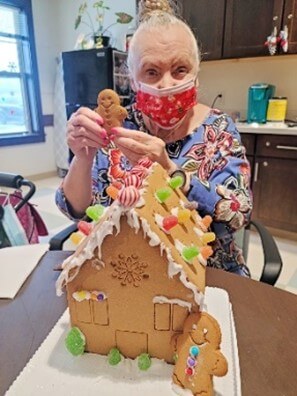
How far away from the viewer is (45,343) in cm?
54

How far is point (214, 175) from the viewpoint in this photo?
95cm

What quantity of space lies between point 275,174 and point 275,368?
7.29 ft

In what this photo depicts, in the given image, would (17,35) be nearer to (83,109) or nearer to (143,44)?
(143,44)

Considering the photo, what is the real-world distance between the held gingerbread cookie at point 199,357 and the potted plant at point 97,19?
3680mm

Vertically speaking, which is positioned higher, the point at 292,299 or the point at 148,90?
the point at 148,90

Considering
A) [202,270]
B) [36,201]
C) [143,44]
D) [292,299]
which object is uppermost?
[143,44]

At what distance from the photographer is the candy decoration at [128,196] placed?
0.43m

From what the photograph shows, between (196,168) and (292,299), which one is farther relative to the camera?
(196,168)

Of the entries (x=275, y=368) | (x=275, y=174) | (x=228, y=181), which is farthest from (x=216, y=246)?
(x=275, y=174)

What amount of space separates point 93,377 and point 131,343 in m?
0.07

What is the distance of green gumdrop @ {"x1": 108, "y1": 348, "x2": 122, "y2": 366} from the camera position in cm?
49

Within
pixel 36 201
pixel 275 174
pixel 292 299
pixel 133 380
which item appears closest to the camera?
pixel 133 380

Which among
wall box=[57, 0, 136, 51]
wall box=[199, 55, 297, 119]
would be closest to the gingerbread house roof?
wall box=[199, 55, 297, 119]

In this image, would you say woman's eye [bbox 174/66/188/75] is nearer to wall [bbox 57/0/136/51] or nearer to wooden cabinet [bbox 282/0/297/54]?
wooden cabinet [bbox 282/0/297/54]
